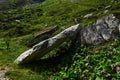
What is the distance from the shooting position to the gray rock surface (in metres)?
39.9

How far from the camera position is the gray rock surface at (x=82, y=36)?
39.9 m

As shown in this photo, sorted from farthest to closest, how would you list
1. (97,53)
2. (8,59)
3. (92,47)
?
(8,59) → (92,47) → (97,53)

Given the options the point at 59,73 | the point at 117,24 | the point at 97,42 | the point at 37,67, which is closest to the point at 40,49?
the point at 37,67

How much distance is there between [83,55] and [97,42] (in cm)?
339

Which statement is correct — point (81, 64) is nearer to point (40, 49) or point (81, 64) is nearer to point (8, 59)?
point (40, 49)

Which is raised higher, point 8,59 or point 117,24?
point 117,24

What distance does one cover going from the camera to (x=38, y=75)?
36.3 metres

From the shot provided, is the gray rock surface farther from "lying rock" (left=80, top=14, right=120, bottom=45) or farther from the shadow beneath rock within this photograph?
the shadow beneath rock

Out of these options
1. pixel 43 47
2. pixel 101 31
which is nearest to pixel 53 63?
pixel 43 47

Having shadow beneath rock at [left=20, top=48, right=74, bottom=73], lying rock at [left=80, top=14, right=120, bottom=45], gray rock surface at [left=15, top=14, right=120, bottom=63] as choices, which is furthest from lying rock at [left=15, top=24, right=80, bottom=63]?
lying rock at [left=80, top=14, right=120, bottom=45]

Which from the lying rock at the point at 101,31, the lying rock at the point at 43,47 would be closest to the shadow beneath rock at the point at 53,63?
the lying rock at the point at 43,47

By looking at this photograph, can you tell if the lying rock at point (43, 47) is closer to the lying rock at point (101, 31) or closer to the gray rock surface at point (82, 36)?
the gray rock surface at point (82, 36)

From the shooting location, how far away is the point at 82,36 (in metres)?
43.6

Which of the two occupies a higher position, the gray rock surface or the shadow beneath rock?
the gray rock surface
